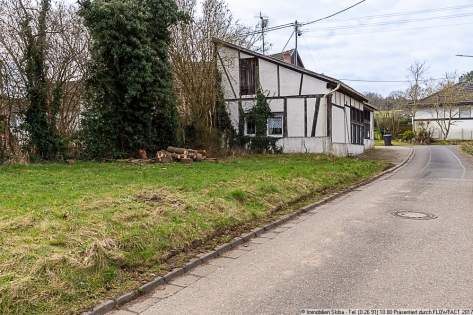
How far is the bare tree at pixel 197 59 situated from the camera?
21.2 meters

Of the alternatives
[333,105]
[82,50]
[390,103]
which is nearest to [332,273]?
[82,50]

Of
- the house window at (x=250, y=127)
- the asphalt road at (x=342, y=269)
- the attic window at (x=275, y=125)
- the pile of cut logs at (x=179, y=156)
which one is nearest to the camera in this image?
the asphalt road at (x=342, y=269)

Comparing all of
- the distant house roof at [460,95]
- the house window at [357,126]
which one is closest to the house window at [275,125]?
the house window at [357,126]

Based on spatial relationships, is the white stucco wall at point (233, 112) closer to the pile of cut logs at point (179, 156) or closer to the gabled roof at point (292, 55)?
the pile of cut logs at point (179, 156)

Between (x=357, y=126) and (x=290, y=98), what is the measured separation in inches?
324

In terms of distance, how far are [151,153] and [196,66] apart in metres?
5.97

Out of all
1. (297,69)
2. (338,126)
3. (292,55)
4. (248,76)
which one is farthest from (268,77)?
(292,55)

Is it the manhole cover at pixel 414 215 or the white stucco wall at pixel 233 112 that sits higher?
the white stucco wall at pixel 233 112

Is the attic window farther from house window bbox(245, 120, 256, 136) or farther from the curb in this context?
the curb

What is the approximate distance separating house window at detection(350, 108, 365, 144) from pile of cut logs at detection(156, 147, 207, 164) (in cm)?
1254

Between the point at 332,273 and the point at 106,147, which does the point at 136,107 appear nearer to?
the point at 106,147

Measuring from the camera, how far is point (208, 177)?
11469 millimetres

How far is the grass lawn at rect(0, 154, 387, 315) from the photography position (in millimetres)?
4148

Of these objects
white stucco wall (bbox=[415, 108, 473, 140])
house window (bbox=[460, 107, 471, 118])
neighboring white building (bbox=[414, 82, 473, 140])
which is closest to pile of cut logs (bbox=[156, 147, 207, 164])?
neighboring white building (bbox=[414, 82, 473, 140])
